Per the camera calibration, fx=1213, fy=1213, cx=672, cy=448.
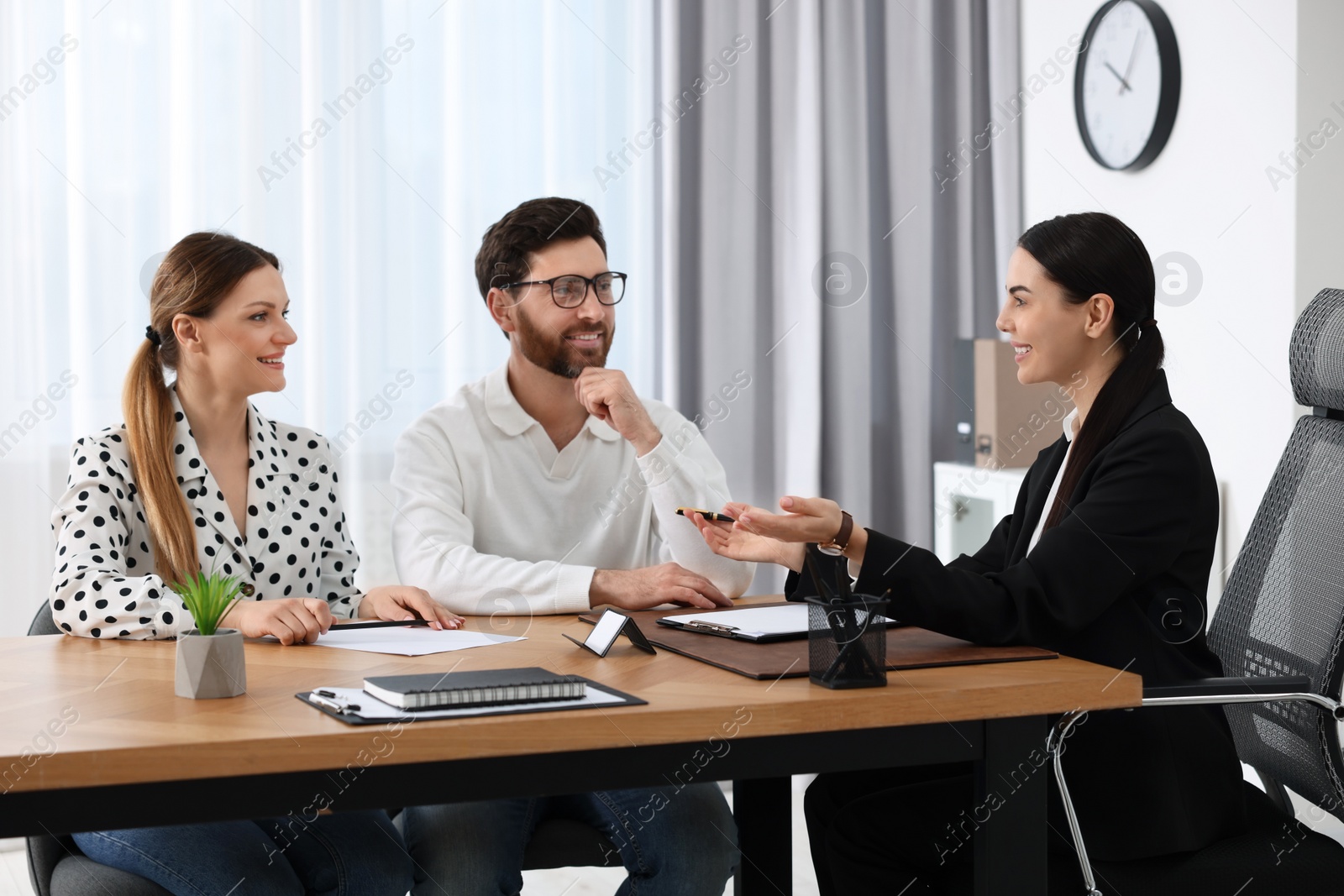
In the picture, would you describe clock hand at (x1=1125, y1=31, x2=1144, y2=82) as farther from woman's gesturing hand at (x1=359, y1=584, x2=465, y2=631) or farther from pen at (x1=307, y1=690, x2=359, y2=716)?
pen at (x1=307, y1=690, x2=359, y2=716)

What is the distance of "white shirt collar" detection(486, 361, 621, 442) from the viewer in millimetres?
2164

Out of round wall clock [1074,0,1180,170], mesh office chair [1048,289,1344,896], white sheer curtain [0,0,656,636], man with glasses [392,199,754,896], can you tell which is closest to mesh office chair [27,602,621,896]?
man with glasses [392,199,754,896]

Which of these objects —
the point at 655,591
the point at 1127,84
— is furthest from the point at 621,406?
the point at 1127,84

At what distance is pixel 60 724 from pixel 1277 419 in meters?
2.67

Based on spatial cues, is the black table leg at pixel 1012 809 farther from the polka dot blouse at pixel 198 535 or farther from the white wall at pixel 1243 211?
the white wall at pixel 1243 211

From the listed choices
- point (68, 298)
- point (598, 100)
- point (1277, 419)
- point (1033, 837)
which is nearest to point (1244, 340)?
point (1277, 419)

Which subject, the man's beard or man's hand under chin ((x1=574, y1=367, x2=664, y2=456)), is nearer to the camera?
man's hand under chin ((x1=574, y1=367, x2=664, y2=456))

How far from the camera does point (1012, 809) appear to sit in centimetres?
125

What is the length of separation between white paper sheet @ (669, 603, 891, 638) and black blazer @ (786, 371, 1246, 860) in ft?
0.54

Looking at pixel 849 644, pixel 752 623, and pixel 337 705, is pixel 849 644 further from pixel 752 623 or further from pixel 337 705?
pixel 337 705

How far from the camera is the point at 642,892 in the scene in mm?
1669

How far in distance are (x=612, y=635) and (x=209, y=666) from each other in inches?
17.7

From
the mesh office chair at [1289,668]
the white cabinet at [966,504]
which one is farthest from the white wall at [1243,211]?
the mesh office chair at [1289,668]

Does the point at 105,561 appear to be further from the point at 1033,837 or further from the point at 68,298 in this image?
the point at 68,298
